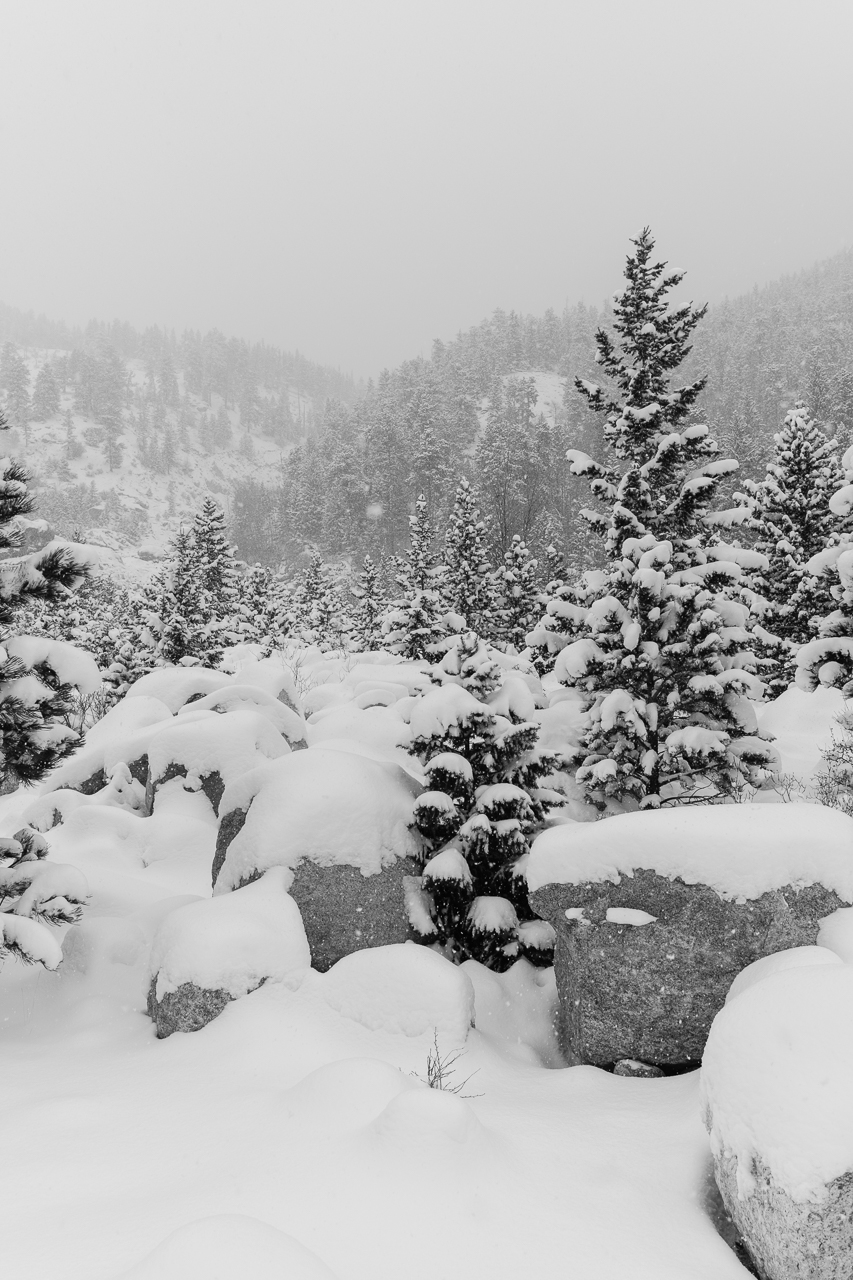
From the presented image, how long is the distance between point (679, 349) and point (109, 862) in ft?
39.0

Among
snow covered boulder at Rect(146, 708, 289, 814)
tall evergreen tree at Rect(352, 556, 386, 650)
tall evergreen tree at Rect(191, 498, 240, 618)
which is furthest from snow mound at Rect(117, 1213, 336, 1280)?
tall evergreen tree at Rect(352, 556, 386, 650)

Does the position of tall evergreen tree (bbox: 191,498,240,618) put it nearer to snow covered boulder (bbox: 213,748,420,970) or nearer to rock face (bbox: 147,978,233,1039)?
snow covered boulder (bbox: 213,748,420,970)

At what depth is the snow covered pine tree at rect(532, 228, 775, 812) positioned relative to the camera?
10.4m

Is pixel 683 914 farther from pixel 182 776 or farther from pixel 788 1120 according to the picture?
pixel 182 776

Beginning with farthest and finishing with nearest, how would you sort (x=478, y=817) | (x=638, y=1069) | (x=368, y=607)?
(x=368, y=607)
(x=478, y=817)
(x=638, y=1069)

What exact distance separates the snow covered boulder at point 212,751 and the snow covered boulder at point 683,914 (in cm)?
656

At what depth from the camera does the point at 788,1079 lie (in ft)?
12.8

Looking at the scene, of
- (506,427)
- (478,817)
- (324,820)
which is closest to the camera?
(324,820)

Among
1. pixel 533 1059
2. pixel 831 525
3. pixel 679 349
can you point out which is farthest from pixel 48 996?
pixel 831 525

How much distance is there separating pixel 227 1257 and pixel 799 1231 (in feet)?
9.81

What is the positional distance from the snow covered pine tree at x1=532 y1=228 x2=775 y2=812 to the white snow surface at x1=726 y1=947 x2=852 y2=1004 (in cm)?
457

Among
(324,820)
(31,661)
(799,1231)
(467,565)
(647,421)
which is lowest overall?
(799,1231)

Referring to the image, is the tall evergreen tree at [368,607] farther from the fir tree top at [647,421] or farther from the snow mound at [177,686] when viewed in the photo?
the fir tree top at [647,421]

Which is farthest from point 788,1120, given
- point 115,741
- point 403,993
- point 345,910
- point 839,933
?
point 115,741
